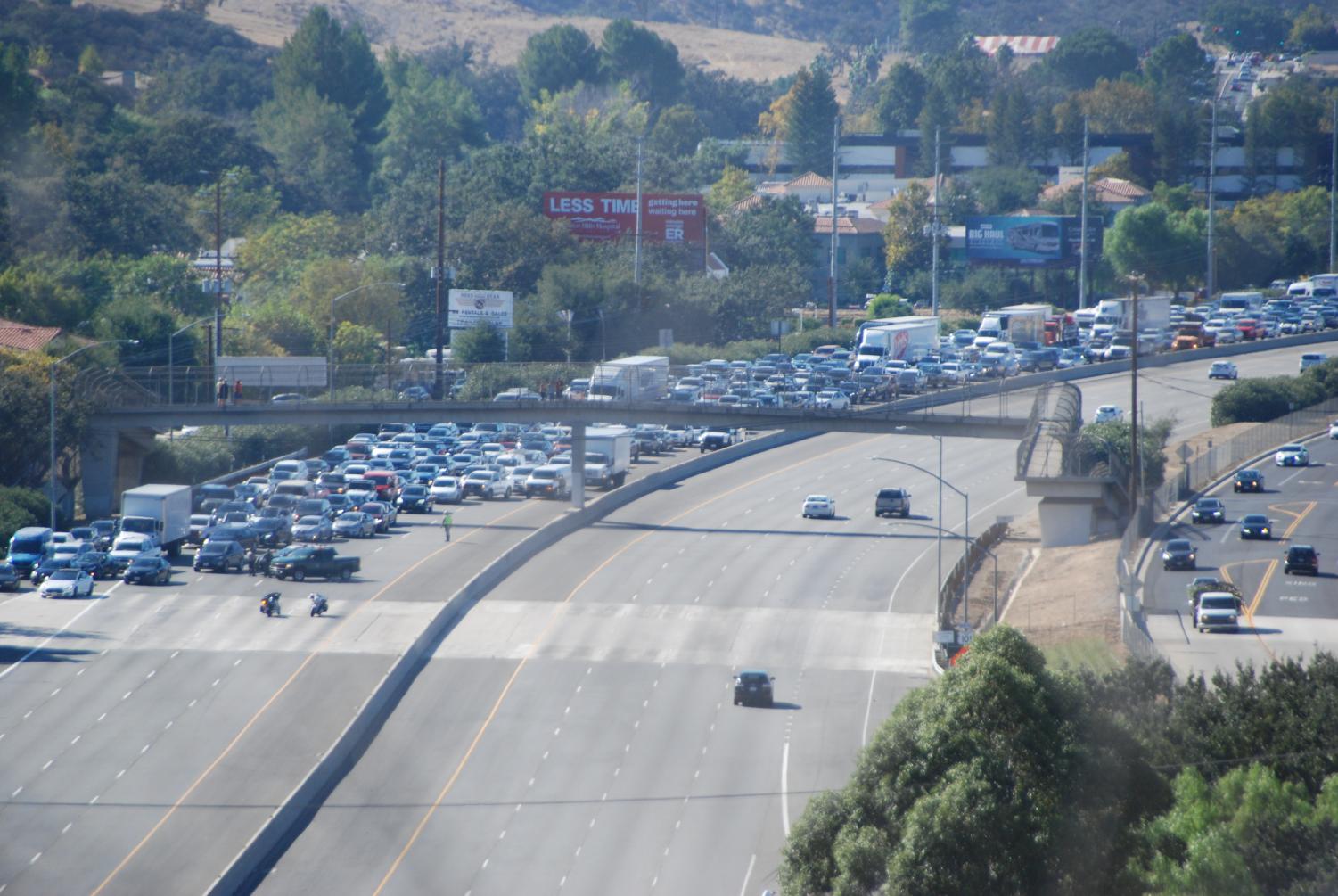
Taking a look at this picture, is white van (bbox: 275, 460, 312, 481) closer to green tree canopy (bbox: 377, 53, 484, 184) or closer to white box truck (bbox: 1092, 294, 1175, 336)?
white box truck (bbox: 1092, 294, 1175, 336)

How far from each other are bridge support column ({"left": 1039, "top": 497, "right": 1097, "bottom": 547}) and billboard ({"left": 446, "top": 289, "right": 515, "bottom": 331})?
44.7 m

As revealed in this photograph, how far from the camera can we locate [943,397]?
3403 inches

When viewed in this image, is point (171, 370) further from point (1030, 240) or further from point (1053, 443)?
point (1030, 240)

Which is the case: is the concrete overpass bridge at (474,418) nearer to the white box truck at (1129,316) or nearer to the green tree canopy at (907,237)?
the white box truck at (1129,316)

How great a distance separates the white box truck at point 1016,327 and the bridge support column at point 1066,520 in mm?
42538

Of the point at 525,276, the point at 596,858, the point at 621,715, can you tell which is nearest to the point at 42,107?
the point at 525,276

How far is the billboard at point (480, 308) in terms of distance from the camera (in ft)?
333

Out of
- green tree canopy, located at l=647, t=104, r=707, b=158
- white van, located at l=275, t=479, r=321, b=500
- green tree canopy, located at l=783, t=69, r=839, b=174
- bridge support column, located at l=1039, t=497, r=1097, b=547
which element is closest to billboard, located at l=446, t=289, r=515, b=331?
white van, located at l=275, t=479, r=321, b=500

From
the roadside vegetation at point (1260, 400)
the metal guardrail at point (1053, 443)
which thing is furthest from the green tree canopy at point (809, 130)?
the metal guardrail at point (1053, 443)

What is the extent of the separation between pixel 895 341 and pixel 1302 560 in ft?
150

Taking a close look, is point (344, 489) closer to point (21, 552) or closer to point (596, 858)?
point (21, 552)

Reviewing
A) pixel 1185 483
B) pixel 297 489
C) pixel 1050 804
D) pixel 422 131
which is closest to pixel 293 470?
pixel 297 489

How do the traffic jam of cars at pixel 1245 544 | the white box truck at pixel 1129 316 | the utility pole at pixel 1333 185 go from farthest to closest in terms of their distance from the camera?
the utility pole at pixel 1333 185 → the white box truck at pixel 1129 316 → the traffic jam of cars at pixel 1245 544

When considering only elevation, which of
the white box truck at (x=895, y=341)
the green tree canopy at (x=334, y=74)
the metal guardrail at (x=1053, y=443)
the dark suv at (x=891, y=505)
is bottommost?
the dark suv at (x=891, y=505)
